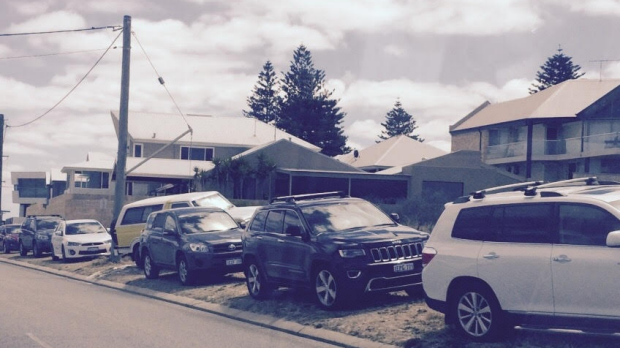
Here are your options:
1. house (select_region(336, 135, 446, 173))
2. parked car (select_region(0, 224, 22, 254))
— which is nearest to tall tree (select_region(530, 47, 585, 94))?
house (select_region(336, 135, 446, 173))

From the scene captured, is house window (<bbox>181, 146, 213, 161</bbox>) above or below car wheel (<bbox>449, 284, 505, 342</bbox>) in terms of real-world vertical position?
above

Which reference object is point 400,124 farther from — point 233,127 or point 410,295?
point 410,295

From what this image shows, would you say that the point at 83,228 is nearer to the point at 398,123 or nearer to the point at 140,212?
the point at 140,212

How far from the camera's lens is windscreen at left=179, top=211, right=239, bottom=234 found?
1912cm

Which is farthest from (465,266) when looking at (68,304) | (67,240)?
(67,240)

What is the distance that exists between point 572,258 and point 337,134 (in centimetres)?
7067

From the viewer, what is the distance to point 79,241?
94.7ft

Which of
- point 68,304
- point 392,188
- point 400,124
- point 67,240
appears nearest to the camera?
point 68,304

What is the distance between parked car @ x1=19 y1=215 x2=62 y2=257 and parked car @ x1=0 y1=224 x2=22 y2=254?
11.9 feet

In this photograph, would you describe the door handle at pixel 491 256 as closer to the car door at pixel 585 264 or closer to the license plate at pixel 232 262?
the car door at pixel 585 264

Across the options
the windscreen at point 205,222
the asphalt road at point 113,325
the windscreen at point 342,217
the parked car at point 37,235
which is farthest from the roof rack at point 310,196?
the parked car at point 37,235

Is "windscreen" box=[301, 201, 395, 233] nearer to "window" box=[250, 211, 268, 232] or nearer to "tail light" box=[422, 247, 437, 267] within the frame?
"window" box=[250, 211, 268, 232]

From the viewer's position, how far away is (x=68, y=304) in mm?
15805

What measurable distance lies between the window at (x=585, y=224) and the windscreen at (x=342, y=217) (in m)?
5.12
